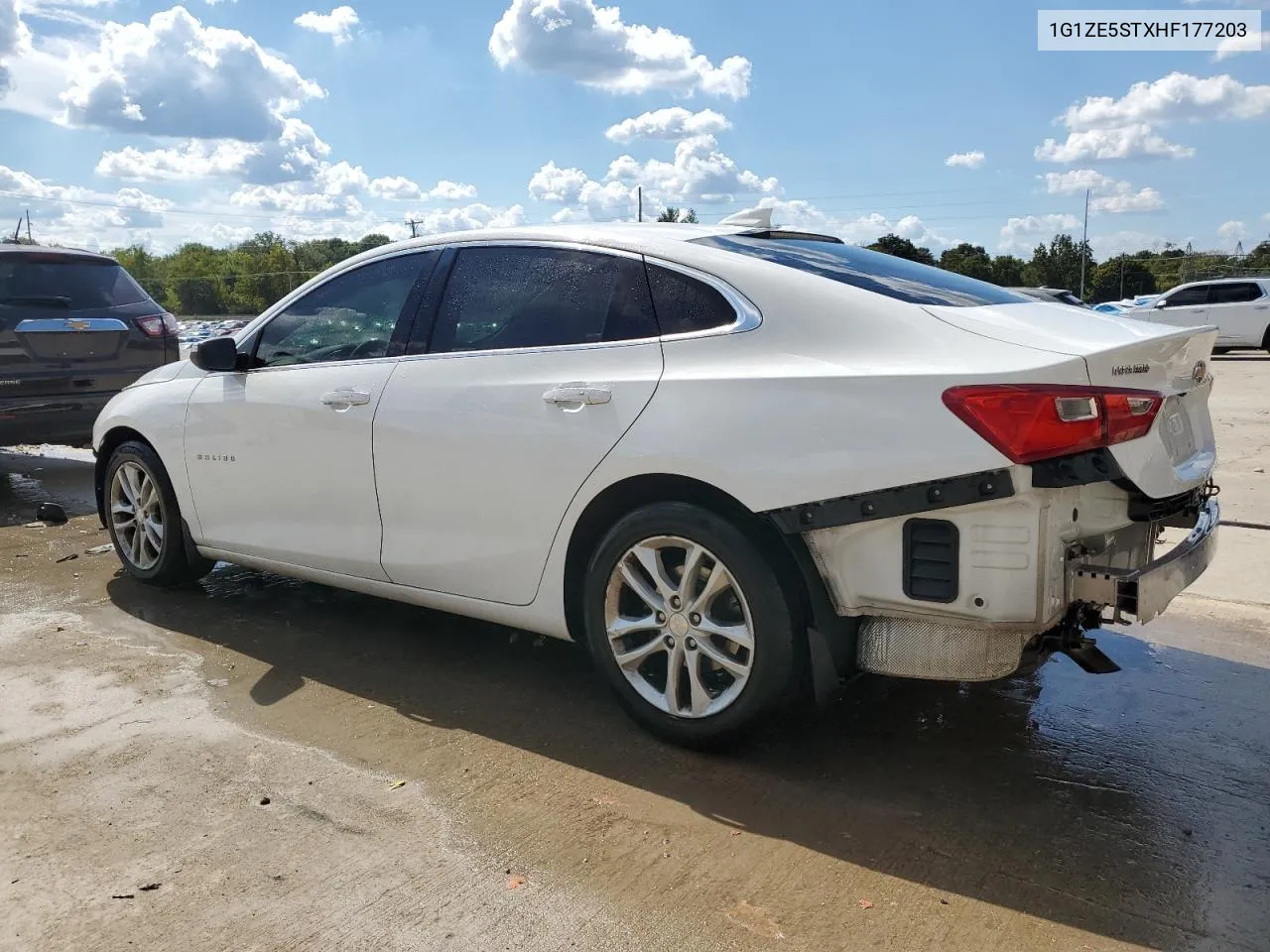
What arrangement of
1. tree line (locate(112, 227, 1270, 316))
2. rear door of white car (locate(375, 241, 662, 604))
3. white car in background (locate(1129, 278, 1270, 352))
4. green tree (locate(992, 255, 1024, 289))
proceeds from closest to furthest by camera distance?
rear door of white car (locate(375, 241, 662, 604))
white car in background (locate(1129, 278, 1270, 352))
tree line (locate(112, 227, 1270, 316))
green tree (locate(992, 255, 1024, 289))

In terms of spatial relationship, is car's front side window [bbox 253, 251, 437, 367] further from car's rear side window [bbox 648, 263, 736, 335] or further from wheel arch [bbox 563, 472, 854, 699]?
wheel arch [bbox 563, 472, 854, 699]

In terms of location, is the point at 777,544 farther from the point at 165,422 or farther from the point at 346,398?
the point at 165,422

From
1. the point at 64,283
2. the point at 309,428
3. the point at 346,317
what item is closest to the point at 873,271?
the point at 346,317


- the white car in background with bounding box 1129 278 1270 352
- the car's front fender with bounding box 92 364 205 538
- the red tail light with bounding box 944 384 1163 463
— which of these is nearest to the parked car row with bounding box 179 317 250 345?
the car's front fender with bounding box 92 364 205 538

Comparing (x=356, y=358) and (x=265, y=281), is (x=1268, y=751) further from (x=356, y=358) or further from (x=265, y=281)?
(x=265, y=281)

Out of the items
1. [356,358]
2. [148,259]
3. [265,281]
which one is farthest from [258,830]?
[148,259]

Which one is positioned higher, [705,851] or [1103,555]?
[1103,555]

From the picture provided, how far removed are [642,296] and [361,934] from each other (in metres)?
2.09

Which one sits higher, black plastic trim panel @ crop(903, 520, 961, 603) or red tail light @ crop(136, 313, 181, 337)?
red tail light @ crop(136, 313, 181, 337)

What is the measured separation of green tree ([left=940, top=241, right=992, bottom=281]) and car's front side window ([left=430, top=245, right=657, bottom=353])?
62147mm

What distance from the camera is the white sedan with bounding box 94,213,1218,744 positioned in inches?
111

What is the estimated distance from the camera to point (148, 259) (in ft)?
511

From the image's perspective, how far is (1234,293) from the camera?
21828 mm

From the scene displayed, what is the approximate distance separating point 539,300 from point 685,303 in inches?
24.5
